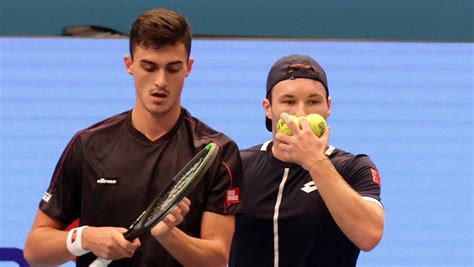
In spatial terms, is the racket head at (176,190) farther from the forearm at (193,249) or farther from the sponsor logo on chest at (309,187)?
the sponsor logo on chest at (309,187)

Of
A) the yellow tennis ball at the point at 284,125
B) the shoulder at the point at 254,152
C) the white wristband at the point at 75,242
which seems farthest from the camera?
the shoulder at the point at 254,152

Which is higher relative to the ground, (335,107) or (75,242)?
(335,107)

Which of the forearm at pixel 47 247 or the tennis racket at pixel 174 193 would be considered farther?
the forearm at pixel 47 247

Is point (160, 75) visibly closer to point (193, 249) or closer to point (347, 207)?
point (193, 249)

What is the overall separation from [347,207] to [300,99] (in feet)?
1.39

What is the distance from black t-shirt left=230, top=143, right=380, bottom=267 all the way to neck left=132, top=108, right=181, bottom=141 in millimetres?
359

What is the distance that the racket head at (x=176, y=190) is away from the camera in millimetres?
3121

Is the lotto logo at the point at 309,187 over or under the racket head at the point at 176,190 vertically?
over

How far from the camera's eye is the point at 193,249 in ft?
10.5

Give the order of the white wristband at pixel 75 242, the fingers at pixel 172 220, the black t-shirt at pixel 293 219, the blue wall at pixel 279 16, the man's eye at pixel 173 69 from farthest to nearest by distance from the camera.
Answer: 1. the blue wall at pixel 279 16
2. the black t-shirt at pixel 293 219
3. the man's eye at pixel 173 69
4. the white wristband at pixel 75 242
5. the fingers at pixel 172 220

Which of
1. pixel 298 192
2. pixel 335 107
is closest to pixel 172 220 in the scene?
pixel 298 192

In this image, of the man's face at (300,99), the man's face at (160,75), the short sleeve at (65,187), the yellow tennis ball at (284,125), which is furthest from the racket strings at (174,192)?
the man's face at (300,99)

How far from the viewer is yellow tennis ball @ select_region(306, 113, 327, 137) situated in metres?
3.57

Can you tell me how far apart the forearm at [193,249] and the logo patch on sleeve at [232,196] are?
→ 0.46 feet
